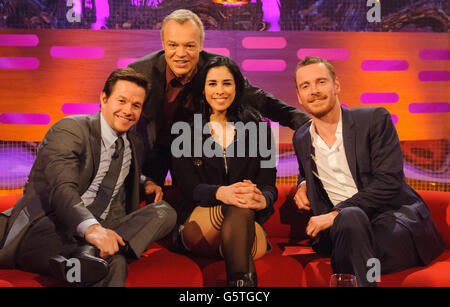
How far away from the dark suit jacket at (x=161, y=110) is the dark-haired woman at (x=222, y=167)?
20cm

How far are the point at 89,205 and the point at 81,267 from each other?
0.52 m

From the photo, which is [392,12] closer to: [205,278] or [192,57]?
[192,57]

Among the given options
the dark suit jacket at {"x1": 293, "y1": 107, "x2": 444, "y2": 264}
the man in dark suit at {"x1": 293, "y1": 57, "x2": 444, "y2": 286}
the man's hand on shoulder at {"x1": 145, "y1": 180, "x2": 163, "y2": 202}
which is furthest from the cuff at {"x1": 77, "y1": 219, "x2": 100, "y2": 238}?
the dark suit jacket at {"x1": 293, "y1": 107, "x2": 444, "y2": 264}

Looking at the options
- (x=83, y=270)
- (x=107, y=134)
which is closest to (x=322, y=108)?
(x=107, y=134)

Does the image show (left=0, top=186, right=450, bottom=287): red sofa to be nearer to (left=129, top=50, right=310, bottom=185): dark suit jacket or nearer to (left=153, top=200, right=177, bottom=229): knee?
(left=153, top=200, right=177, bottom=229): knee

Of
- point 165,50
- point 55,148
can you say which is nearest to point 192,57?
point 165,50

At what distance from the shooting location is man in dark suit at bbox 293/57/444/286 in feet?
7.22

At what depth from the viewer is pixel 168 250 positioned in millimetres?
2605

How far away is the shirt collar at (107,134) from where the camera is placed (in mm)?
2312

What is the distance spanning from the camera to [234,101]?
2629 mm

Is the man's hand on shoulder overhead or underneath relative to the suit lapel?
underneath

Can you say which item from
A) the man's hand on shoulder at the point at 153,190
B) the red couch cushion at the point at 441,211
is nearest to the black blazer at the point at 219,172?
the man's hand on shoulder at the point at 153,190

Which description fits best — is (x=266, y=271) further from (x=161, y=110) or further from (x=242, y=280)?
(x=161, y=110)

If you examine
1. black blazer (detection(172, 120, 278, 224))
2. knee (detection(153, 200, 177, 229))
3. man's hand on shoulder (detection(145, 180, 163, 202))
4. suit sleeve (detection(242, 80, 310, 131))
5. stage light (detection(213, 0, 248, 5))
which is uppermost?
stage light (detection(213, 0, 248, 5))
